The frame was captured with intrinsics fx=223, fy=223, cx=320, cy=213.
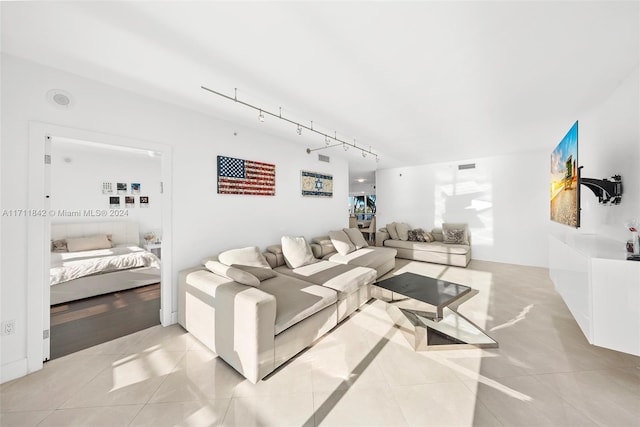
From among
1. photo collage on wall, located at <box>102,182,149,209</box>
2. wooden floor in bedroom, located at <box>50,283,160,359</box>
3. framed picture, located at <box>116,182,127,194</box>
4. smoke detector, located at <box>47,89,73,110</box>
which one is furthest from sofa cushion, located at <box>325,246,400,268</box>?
framed picture, located at <box>116,182,127,194</box>

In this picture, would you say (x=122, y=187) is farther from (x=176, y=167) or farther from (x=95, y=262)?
(x=176, y=167)

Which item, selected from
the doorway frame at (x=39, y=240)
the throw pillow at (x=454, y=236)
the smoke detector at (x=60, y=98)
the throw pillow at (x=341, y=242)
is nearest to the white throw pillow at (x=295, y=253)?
the throw pillow at (x=341, y=242)

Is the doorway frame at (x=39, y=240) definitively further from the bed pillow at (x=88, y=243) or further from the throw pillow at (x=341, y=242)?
the throw pillow at (x=341, y=242)

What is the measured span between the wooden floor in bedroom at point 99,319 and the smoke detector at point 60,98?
2295 millimetres

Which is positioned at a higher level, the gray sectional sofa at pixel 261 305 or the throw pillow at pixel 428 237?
the throw pillow at pixel 428 237

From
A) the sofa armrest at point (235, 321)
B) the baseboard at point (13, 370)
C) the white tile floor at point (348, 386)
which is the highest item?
the sofa armrest at point (235, 321)

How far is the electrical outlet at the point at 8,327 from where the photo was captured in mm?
1789

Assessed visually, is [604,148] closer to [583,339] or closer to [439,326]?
[583,339]

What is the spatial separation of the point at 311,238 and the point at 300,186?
3.62ft

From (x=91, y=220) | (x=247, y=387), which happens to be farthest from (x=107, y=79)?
(x=91, y=220)

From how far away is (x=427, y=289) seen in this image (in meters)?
2.72

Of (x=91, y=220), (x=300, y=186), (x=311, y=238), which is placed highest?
(x=300, y=186)

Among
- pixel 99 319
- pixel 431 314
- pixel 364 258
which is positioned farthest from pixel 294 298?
pixel 99 319

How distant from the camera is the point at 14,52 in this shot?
1797 mm
